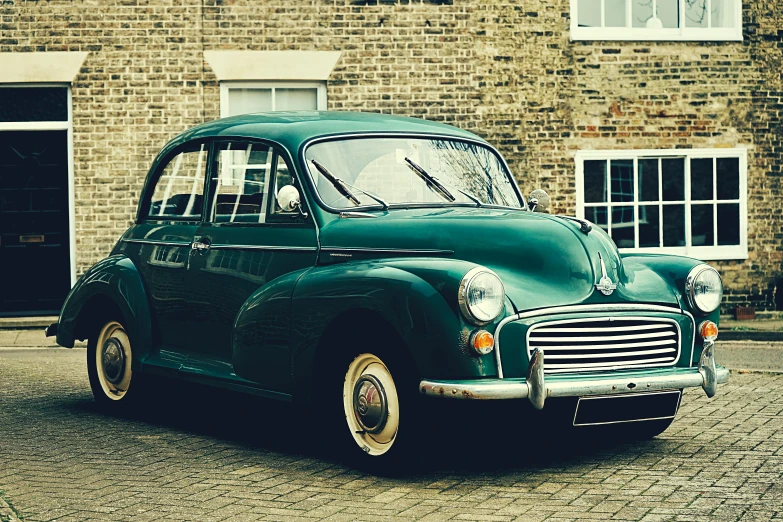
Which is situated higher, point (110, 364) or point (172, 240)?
point (172, 240)

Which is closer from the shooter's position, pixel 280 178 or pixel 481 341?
pixel 481 341

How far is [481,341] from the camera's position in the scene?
5562 millimetres

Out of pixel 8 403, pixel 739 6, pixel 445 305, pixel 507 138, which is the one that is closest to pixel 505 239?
pixel 445 305

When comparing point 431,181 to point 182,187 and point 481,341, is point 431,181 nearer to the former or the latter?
point 481,341

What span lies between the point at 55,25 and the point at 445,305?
1045cm

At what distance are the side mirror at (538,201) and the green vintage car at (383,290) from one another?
2 cm

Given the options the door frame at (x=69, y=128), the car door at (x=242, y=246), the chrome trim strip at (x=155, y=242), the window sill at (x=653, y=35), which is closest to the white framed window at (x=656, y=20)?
the window sill at (x=653, y=35)

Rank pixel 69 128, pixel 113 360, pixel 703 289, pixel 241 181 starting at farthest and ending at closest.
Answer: pixel 69 128 → pixel 113 360 → pixel 241 181 → pixel 703 289

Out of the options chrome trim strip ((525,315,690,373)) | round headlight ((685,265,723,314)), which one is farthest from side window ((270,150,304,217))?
round headlight ((685,265,723,314))

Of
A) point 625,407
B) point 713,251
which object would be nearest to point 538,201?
point 625,407

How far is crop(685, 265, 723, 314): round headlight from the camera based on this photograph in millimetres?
6316

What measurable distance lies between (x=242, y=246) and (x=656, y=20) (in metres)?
10.4

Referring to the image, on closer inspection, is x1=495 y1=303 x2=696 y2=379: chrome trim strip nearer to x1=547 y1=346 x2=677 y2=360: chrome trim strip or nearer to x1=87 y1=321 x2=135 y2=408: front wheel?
x1=547 y1=346 x2=677 y2=360: chrome trim strip

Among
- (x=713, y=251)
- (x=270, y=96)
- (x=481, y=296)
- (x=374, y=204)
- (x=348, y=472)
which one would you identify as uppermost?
(x=270, y=96)
